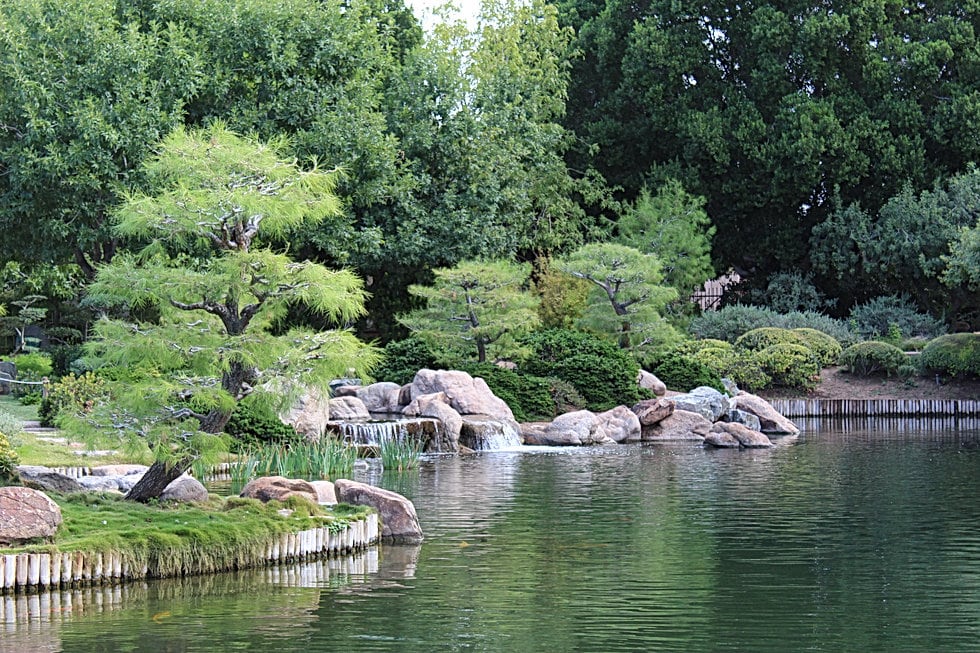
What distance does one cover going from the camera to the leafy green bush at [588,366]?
27969 mm

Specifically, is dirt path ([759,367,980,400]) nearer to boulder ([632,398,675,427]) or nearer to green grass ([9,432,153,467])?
boulder ([632,398,675,427])

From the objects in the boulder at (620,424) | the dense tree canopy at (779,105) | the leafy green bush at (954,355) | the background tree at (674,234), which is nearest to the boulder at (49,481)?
the boulder at (620,424)

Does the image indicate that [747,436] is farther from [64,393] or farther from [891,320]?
[891,320]

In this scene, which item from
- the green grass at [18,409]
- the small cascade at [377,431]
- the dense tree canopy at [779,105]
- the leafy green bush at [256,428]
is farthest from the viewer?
the dense tree canopy at [779,105]

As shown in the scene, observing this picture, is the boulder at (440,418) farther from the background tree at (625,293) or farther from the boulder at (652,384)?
the background tree at (625,293)

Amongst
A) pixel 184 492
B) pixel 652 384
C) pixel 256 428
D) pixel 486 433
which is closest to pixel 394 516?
pixel 184 492

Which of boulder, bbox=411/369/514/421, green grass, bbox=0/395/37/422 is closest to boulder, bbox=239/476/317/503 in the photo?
green grass, bbox=0/395/37/422

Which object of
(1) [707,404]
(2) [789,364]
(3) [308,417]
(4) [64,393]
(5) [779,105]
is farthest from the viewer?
(5) [779,105]

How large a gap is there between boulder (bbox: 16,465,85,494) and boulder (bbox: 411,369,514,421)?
11.3 metres

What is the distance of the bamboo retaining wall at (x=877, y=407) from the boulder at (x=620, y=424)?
6.42 m

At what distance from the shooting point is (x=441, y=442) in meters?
23.7

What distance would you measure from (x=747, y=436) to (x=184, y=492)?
1325 centimetres

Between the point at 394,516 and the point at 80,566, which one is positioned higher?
the point at 394,516

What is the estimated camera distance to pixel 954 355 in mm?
32406
